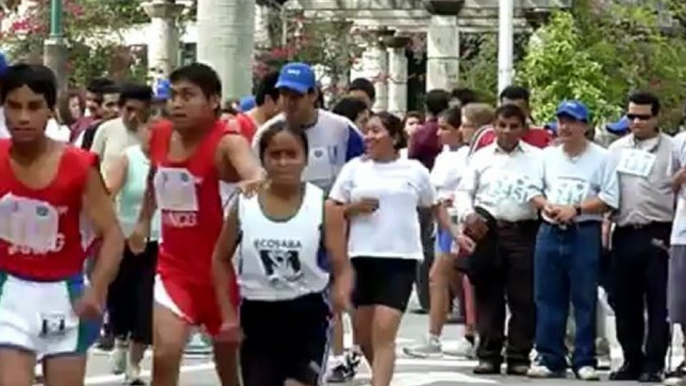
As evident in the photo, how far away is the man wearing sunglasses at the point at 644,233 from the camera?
1481 cm

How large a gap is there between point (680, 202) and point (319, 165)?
281 centimetres

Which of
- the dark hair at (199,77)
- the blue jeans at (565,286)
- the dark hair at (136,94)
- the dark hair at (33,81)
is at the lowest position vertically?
the blue jeans at (565,286)

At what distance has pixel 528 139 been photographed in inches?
615

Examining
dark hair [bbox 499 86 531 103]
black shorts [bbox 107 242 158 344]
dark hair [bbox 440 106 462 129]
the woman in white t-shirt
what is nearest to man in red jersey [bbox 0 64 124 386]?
the woman in white t-shirt

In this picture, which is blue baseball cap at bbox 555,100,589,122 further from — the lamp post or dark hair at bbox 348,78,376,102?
the lamp post

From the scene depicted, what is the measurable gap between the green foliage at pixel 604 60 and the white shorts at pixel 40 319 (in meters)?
20.4

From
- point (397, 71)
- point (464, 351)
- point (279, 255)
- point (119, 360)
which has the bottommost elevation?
point (464, 351)

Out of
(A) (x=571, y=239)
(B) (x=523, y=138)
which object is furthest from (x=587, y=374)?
(B) (x=523, y=138)

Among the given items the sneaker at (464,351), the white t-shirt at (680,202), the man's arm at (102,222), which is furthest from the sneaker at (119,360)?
the man's arm at (102,222)

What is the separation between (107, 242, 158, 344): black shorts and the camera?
46.4ft

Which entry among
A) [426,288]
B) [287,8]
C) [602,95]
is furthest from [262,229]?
[287,8]

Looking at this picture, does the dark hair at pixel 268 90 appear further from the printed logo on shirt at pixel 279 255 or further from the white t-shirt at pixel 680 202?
the printed logo on shirt at pixel 279 255

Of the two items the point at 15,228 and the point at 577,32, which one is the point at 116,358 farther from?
the point at 577,32

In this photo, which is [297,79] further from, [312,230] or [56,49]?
[56,49]
